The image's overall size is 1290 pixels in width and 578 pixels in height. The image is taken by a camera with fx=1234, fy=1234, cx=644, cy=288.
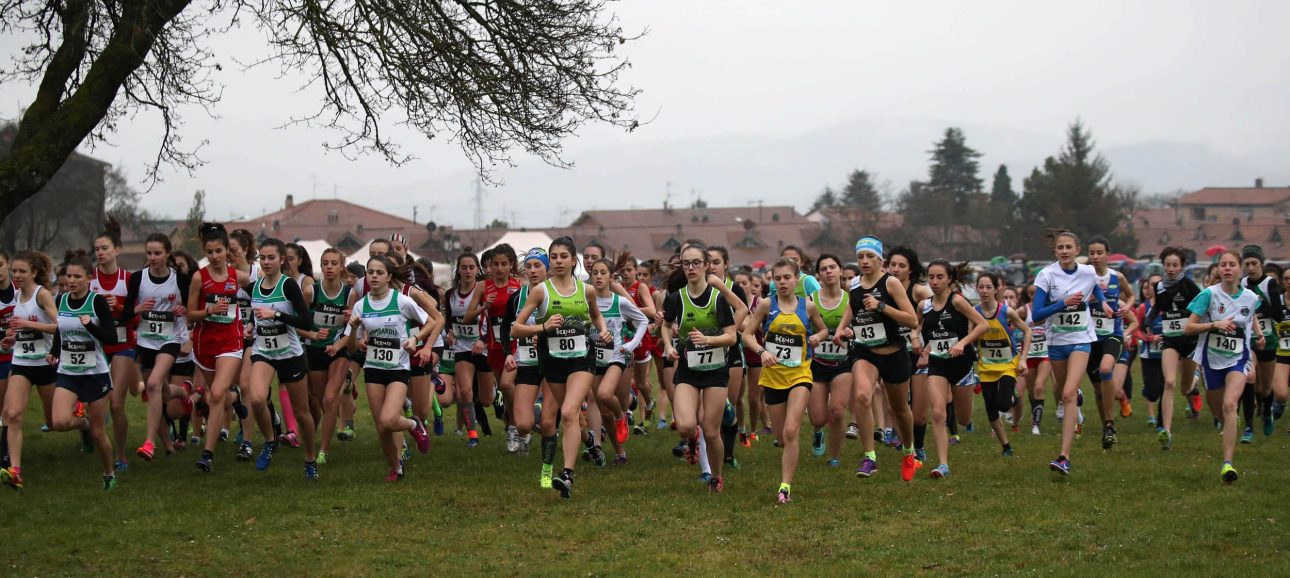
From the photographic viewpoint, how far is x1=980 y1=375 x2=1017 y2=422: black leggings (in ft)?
44.1

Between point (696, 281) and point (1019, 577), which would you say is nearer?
point (1019, 577)

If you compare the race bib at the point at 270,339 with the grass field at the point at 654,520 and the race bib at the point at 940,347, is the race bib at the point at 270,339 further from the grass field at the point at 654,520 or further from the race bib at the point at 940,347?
the race bib at the point at 940,347

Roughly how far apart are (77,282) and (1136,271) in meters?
42.9

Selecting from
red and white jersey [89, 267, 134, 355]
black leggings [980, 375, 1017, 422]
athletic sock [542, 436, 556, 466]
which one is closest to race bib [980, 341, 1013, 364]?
black leggings [980, 375, 1017, 422]

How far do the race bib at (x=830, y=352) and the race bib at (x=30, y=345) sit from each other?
23.5ft

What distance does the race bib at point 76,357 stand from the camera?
36.1ft

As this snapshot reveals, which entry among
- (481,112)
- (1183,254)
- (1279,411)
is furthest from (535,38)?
(1279,411)

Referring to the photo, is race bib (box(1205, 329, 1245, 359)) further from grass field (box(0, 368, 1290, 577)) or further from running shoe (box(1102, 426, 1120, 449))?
running shoe (box(1102, 426, 1120, 449))

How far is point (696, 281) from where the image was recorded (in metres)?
10.8

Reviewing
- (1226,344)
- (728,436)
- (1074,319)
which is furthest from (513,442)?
(1226,344)

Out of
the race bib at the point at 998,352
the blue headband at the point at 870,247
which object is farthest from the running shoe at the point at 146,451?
the race bib at the point at 998,352

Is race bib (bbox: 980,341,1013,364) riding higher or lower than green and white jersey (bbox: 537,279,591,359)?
lower

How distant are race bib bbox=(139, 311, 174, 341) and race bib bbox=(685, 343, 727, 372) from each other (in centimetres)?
531

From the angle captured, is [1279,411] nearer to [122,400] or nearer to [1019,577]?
[1019,577]
